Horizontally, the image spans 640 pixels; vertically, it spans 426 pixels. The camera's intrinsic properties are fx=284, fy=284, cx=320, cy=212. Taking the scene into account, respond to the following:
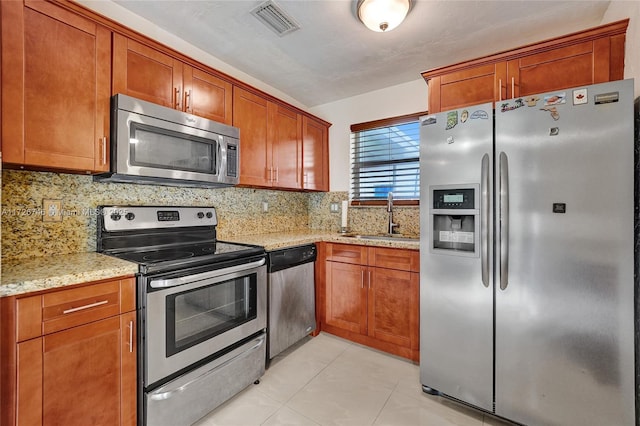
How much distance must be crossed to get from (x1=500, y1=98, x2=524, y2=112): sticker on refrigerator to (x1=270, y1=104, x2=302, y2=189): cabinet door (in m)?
1.84

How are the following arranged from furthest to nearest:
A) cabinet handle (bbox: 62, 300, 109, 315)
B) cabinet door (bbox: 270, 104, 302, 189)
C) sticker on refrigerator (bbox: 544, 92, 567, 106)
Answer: cabinet door (bbox: 270, 104, 302, 189), sticker on refrigerator (bbox: 544, 92, 567, 106), cabinet handle (bbox: 62, 300, 109, 315)

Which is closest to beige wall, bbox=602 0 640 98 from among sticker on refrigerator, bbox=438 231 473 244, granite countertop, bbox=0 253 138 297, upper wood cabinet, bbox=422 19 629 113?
upper wood cabinet, bbox=422 19 629 113

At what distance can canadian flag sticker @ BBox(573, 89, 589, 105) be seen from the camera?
145 cm

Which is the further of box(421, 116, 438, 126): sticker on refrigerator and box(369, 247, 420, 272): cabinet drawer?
box(369, 247, 420, 272): cabinet drawer

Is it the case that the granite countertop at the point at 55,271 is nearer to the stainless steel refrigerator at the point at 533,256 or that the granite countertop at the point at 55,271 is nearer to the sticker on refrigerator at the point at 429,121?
the stainless steel refrigerator at the point at 533,256

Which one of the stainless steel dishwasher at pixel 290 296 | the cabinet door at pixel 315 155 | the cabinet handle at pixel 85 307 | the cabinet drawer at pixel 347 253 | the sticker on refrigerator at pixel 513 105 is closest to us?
the cabinet handle at pixel 85 307

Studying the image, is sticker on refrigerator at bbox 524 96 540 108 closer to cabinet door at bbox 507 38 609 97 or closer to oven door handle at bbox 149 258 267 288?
cabinet door at bbox 507 38 609 97

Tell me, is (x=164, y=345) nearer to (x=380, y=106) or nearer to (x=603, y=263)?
(x=603, y=263)

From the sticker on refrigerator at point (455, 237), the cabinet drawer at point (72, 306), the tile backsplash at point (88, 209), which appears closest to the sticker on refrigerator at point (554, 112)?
the sticker on refrigerator at point (455, 237)

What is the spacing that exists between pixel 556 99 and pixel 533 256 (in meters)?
0.85

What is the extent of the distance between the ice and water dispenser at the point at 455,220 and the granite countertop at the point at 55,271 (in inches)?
70.1

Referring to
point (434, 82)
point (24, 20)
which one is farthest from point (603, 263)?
point (24, 20)

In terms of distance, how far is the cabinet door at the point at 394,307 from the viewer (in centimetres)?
229

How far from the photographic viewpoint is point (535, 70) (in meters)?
1.78
